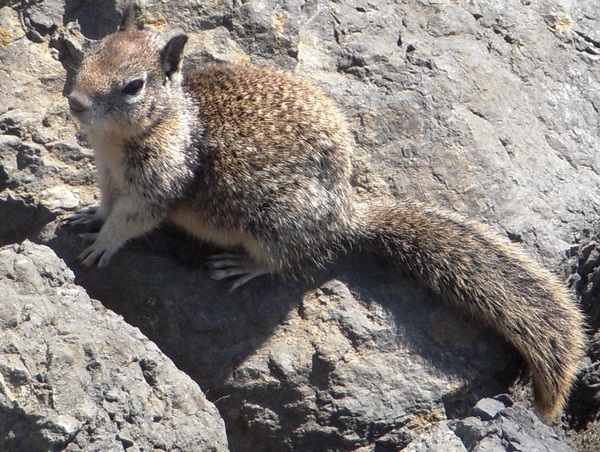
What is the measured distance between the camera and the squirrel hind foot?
16.9ft

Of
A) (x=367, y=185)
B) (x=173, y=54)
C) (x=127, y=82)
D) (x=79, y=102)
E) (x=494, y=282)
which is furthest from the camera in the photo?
(x=367, y=185)

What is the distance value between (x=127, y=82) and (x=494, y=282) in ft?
7.16

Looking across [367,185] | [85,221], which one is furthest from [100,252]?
[367,185]

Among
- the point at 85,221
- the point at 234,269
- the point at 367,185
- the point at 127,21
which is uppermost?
the point at 127,21

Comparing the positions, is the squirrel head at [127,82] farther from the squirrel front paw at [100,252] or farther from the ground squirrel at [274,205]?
the squirrel front paw at [100,252]

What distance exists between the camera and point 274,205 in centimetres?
498

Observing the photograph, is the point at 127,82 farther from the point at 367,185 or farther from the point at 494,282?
the point at 494,282

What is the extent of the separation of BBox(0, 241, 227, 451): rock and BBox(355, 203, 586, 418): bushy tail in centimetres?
150

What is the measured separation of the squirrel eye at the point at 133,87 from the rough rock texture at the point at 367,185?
2.77ft

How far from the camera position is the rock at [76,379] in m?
3.70

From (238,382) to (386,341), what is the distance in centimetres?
83

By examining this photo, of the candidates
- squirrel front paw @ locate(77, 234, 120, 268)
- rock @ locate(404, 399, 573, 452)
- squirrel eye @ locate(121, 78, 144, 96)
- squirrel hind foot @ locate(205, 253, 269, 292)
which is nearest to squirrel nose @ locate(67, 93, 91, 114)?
squirrel eye @ locate(121, 78, 144, 96)

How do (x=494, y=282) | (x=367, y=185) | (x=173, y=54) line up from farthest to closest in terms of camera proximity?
(x=367, y=185)
(x=494, y=282)
(x=173, y=54)

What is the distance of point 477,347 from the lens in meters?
5.20
